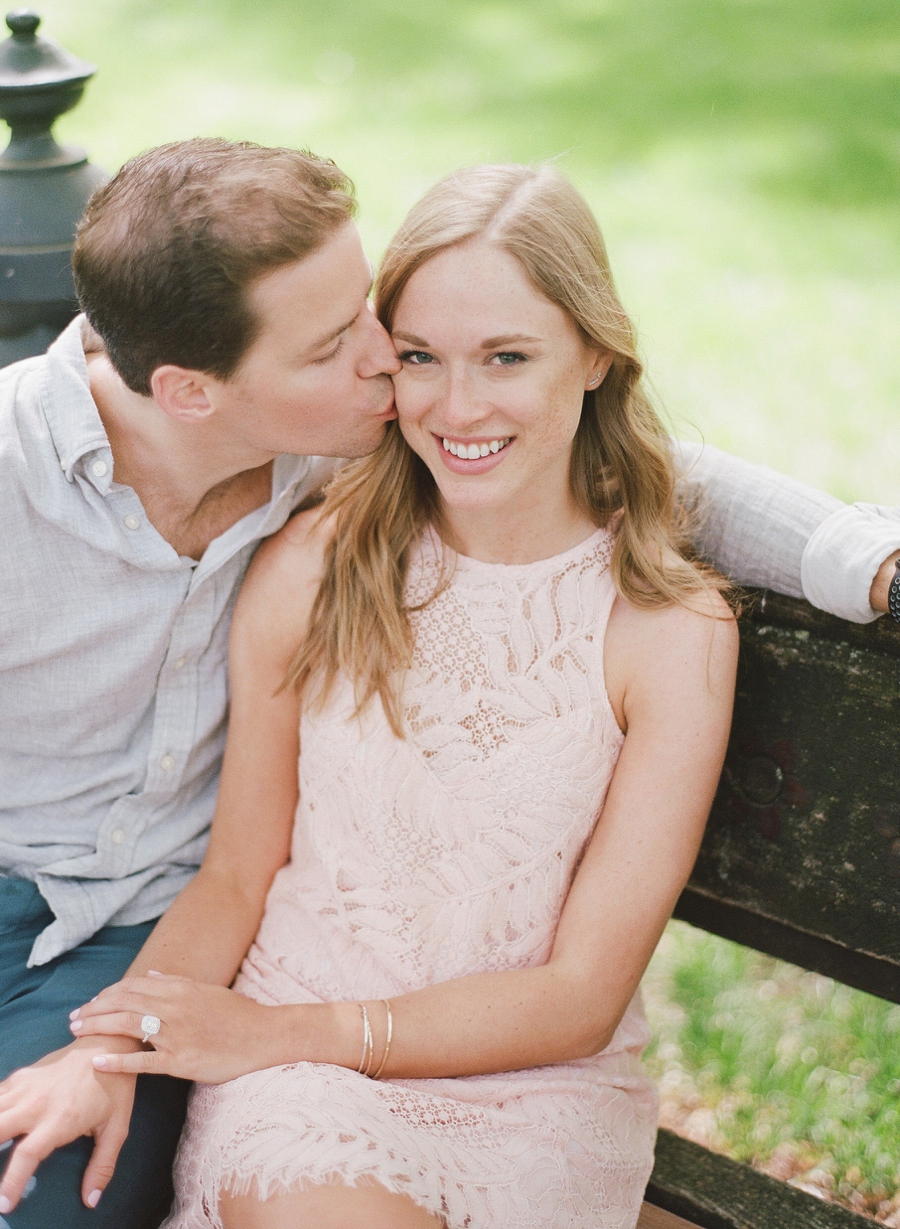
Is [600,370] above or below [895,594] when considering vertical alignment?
above

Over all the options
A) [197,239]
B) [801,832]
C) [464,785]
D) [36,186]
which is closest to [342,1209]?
[464,785]

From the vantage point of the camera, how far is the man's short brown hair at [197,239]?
221 centimetres

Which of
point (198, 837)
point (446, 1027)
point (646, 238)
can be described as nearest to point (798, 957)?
point (446, 1027)

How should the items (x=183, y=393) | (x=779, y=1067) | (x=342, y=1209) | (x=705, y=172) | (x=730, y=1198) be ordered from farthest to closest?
(x=705, y=172) < (x=779, y=1067) < (x=730, y=1198) < (x=183, y=393) < (x=342, y=1209)

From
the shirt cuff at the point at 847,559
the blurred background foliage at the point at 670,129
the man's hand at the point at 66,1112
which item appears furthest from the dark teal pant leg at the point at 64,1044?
the blurred background foliage at the point at 670,129

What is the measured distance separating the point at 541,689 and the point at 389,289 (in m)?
0.72

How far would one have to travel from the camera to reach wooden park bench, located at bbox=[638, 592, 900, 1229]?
2.27 m

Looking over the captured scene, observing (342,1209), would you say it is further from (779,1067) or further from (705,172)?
(705,172)

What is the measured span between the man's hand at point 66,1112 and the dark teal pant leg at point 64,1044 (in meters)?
0.03

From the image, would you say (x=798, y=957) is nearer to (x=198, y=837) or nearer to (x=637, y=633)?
(x=637, y=633)

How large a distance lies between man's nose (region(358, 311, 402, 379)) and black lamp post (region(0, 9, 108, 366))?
0.80 metres

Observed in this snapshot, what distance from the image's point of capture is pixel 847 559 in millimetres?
2152

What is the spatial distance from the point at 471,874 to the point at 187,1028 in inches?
20.6

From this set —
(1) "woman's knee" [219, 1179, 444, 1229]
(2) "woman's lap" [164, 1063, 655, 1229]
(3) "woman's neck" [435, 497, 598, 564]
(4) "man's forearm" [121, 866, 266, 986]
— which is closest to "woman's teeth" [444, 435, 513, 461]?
(3) "woman's neck" [435, 497, 598, 564]
